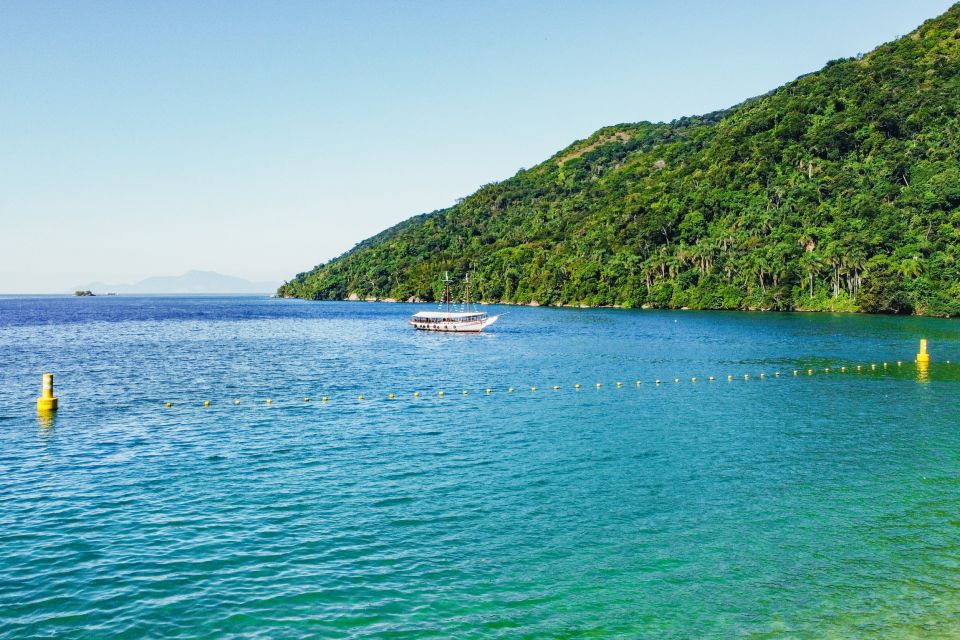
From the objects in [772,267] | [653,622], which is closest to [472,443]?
[653,622]

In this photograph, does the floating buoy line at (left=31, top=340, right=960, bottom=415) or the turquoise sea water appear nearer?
the turquoise sea water

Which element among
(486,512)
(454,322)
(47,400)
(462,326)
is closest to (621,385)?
(486,512)

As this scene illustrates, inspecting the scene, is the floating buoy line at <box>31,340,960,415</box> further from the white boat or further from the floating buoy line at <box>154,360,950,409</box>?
the white boat

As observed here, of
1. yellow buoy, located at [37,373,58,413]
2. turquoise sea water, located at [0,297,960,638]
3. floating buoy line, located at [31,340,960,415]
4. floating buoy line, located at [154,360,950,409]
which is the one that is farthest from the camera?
floating buoy line, located at [154,360,950,409]

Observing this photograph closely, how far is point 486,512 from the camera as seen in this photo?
20594mm

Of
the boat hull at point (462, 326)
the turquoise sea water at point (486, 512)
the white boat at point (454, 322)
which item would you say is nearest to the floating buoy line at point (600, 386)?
the turquoise sea water at point (486, 512)

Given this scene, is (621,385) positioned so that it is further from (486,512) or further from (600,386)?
(486,512)

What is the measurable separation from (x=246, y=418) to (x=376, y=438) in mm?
9802

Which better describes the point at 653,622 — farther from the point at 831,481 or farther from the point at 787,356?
the point at 787,356

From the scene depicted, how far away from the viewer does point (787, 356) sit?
6812 centimetres

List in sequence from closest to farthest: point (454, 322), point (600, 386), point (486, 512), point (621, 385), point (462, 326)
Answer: point (486, 512) → point (600, 386) → point (621, 385) → point (462, 326) → point (454, 322)

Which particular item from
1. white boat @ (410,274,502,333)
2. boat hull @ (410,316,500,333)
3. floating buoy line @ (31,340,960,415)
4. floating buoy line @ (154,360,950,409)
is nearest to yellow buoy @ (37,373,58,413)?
floating buoy line @ (31,340,960,415)

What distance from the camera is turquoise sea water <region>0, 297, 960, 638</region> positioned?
14.0 meters

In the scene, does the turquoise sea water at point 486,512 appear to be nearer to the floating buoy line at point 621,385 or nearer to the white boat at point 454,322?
the floating buoy line at point 621,385
